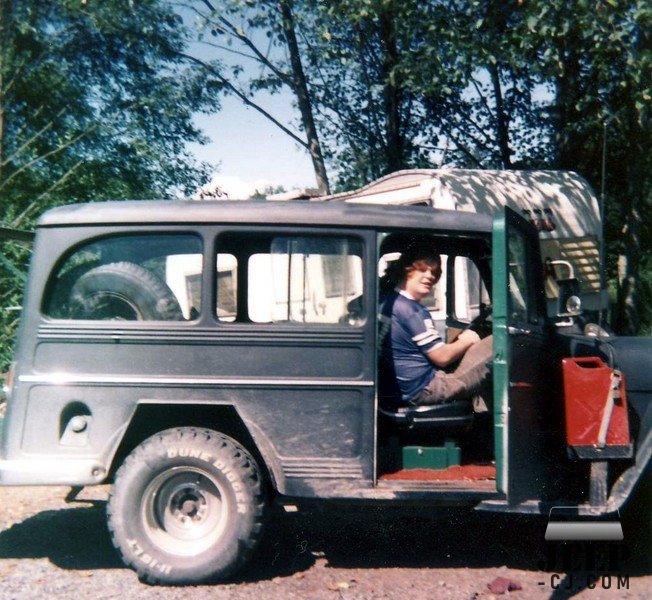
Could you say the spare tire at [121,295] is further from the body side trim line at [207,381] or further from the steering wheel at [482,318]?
the steering wheel at [482,318]

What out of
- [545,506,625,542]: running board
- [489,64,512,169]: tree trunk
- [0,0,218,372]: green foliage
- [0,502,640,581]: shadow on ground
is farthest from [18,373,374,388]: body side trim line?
[489,64,512,169]: tree trunk

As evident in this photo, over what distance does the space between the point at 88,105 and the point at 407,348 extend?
12.2 m

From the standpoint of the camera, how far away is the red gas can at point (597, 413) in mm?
4156

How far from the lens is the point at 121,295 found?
173 inches

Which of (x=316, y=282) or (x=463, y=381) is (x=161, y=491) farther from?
(x=463, y=381)

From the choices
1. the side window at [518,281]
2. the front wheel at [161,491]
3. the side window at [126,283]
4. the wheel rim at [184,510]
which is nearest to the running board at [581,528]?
the side window at [518,281]

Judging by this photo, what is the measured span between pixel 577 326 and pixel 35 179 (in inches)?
455

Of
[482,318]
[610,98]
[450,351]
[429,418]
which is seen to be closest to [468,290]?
[482,318]

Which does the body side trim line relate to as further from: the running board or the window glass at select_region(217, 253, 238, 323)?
the running board

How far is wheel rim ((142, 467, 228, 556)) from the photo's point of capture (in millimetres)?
4234

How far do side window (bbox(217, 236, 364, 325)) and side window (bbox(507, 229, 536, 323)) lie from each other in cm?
84

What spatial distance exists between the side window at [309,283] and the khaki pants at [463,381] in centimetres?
67

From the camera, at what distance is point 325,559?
15.6ft

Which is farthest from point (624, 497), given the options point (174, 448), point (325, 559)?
point (174, 448)
